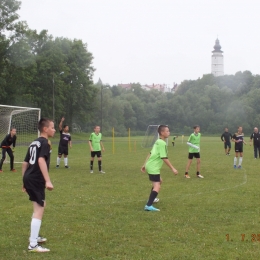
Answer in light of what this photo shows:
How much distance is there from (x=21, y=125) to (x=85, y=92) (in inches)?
1737

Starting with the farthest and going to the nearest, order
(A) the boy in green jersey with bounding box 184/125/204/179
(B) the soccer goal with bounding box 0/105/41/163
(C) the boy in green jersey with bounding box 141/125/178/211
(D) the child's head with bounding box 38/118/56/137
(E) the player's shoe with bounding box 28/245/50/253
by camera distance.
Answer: (B) the soccer goal with bounding box 0/105/41/163 → (A) the boy in green jersey with bounding box 184/125/204/179 → (C) the boy in green jersey with bounding box 141/125/178/211 → (D) the child's head with bounding box 38/118/56/137 → (E) the player's shoe with bounding box 28/245/50/253

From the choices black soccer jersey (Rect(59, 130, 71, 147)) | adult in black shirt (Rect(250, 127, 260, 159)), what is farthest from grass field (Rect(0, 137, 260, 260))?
adult in black shirt (Rect(250, 127, 260, 159))

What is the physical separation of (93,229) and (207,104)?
10414cm

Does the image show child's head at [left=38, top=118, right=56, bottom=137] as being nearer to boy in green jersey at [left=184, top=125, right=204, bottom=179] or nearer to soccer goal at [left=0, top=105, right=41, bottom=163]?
boy in green jersey at [left=184, top=125, right=204, bottom=179]

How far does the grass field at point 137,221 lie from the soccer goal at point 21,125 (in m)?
9.35

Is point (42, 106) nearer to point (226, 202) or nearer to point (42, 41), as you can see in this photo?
point (42, 41)

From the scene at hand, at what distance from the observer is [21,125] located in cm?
2566

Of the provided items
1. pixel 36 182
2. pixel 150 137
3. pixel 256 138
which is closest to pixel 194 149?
pixel 36 182

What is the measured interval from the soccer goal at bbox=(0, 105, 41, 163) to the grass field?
935cm

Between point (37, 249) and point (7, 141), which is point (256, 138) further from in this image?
point (37, 249)

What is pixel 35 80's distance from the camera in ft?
188

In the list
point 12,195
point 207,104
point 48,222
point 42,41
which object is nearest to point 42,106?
point 42,41

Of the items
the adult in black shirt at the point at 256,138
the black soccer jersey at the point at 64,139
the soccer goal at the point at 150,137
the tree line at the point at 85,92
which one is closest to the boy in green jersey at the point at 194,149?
the black soccer jersey at the point at 64,139

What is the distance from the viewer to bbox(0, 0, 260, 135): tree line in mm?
48125
